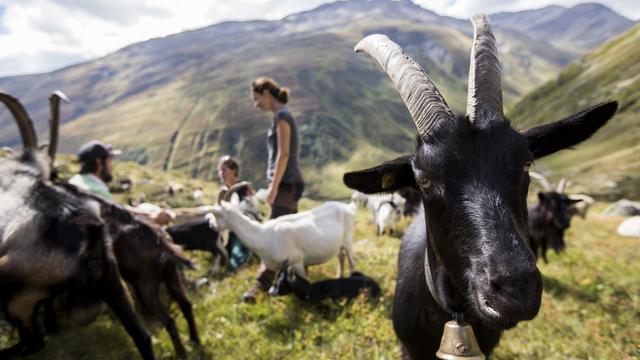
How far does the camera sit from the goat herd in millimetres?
2061

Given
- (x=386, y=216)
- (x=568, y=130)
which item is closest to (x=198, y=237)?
(x=386, y=216)

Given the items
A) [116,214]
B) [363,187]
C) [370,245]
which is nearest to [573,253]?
[370,245]

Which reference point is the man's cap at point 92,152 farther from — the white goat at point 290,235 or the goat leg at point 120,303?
the goat leg at point 120,303

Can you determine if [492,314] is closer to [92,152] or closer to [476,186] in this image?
[476,186]

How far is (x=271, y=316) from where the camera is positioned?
5930mm

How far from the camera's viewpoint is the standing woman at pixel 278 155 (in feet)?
19.9

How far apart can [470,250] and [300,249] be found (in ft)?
16.0

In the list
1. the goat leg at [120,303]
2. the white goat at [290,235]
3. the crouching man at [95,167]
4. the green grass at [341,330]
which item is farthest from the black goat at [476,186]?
the crouching man at [95,167]

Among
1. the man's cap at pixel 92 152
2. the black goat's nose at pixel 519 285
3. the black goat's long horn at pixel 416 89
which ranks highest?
the black goat's long horn at pixel 416 89

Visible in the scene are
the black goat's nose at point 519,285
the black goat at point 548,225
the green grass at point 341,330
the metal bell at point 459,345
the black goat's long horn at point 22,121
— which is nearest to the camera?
the black goat's nose at point 519,285

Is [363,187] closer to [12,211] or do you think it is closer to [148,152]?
[12,211]

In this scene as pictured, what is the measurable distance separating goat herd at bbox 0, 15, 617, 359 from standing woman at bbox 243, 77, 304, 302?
31 centimetres

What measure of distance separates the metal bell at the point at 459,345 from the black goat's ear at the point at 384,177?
3.28 feet

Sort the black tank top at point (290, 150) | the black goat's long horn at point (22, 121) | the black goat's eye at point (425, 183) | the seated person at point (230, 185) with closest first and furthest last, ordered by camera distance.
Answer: the black goat's eye at point (425, 183) → the black goat's long horn at point (22, 121) → the black tank top at point (290, 150) → the seated person at point (230, 185)
